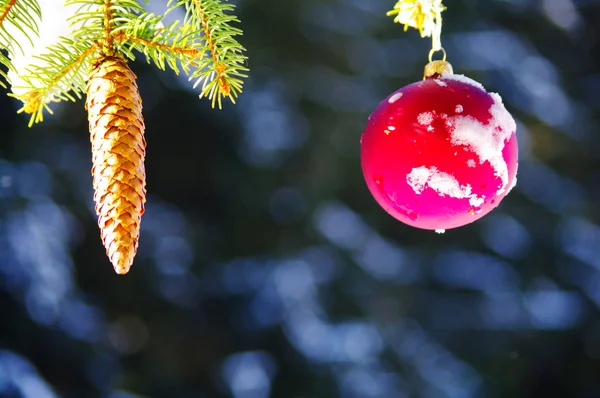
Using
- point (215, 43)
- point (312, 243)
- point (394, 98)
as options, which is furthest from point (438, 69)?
point (312, 243)

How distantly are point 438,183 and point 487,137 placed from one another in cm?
4

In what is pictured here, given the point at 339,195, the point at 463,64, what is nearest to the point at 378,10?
the point at 463,64

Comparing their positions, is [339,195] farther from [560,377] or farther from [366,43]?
[560,377]

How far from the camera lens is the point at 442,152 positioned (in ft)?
1.21

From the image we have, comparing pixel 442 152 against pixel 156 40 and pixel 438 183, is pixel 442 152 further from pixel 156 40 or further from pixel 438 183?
pixel 156 40

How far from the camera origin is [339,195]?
147 cm

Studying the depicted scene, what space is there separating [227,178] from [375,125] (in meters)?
1.03

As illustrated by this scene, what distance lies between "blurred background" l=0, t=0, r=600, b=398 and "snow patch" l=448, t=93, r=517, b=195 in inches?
41.9

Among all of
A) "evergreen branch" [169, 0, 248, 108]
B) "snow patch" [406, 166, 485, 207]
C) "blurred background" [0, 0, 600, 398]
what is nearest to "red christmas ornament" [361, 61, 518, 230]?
"snow patch" [406, 166, 485, 207]

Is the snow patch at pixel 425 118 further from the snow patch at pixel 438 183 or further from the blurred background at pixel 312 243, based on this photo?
the blurred background at pixel 312 243

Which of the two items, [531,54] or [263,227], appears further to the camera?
[531,54]

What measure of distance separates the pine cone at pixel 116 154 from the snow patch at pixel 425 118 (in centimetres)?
18

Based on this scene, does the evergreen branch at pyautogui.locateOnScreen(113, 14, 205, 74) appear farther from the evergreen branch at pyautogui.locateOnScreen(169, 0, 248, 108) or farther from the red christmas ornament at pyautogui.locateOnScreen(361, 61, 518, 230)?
the red christmas ornament at pyautogui.locateOnScreen(361, 61, 518, 230)

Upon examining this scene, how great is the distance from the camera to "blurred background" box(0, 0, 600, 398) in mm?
1289
